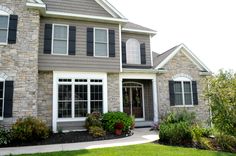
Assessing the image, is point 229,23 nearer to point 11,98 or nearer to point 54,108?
point 54,108

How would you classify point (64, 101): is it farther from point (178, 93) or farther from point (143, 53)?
point (178, 93)

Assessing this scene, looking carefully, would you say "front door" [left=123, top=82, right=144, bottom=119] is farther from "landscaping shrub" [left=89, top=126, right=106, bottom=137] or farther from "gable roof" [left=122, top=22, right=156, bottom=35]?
"landscaping shrub" [left=89, top=126, right=106, bottom=137]

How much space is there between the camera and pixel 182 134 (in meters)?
9.30

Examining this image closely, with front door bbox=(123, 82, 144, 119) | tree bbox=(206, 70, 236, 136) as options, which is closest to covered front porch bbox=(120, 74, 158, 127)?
front door bbox=(123, 82, 144, 119)

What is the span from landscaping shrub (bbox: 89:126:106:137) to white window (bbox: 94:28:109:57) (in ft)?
14.3

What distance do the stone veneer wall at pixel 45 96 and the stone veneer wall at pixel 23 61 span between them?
2.69ft

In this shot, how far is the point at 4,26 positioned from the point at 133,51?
8227mm

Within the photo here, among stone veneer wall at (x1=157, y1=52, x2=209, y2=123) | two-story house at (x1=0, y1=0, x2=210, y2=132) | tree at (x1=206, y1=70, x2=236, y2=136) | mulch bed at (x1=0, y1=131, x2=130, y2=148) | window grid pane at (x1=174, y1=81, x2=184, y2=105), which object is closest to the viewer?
mulch bed at (x1=0, y1=131, x2=130, y2=148)

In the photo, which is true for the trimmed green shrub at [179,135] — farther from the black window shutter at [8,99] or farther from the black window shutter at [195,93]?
the black window shutter at [8,99]

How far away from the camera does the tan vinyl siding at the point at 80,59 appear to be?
1223 centimetres

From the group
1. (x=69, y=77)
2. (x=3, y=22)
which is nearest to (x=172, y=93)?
(x=69, y=77)

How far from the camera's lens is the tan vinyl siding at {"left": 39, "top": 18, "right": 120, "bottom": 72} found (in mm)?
12234

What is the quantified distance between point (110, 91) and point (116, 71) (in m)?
1.25

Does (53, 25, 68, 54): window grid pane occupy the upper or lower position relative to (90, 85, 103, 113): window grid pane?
upper
